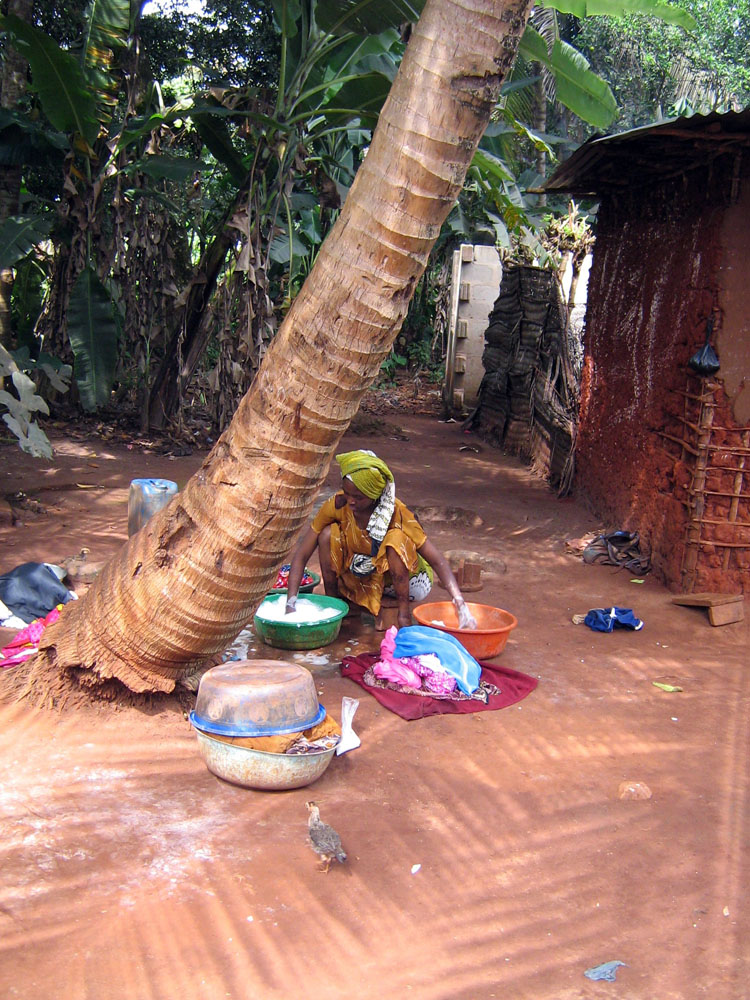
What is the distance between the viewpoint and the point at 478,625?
494 cm

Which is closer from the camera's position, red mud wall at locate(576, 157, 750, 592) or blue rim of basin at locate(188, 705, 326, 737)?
blue rim of basin at locate(188, 705, 326, 737)

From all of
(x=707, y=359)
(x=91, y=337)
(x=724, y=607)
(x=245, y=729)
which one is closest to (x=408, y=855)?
(x=245, y=729)

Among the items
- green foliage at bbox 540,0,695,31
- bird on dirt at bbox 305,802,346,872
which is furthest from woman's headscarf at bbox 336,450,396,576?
green foliage at bbox 540,0,695,31

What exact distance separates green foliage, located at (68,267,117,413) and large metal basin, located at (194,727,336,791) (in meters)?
6.73

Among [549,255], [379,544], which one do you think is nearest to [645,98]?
[549,255]

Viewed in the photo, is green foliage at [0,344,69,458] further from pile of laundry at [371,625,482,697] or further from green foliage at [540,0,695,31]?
green foliage at [540,0,695,31]

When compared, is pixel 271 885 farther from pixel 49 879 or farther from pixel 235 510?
pixel 235 510

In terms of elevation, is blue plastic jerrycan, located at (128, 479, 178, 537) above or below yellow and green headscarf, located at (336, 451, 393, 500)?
below

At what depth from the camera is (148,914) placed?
254 centimetres

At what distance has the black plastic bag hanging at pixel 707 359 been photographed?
5734mm

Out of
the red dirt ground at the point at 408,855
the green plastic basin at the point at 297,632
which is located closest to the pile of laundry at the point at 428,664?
the red dirt ground at the point at 408,855

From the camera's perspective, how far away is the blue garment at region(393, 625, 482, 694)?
4.25 meters

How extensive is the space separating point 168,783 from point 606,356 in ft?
19.3

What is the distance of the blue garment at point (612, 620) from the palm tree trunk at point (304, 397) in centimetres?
268
